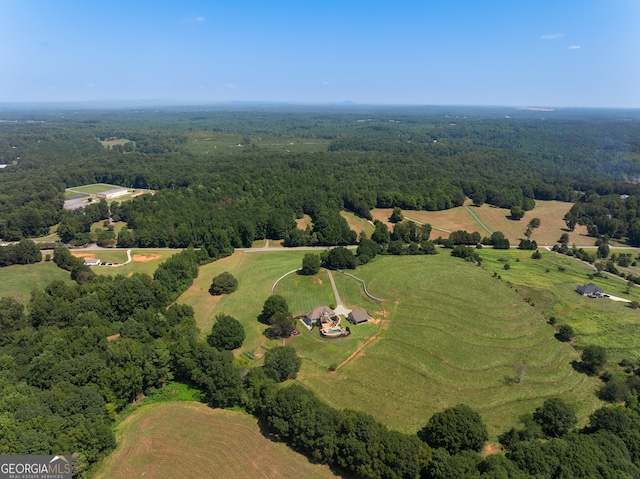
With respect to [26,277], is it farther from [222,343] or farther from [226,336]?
[226,336]

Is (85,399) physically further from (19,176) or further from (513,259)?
(19,176)

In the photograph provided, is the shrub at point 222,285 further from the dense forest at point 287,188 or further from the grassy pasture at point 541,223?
the grassy pasture at point 541,223

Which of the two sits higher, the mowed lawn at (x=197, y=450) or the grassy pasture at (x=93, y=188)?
the grassy pasture at (x=93, y=188)

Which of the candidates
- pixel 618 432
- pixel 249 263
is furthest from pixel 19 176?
pixel 618 432

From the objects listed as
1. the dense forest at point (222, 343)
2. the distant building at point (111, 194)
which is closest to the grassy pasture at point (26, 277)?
the dense forest at point (222, 343)

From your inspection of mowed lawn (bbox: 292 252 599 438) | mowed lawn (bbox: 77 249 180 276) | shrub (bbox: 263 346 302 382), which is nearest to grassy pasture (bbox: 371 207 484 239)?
mowed lawn (bbox: 292 252 599 438)

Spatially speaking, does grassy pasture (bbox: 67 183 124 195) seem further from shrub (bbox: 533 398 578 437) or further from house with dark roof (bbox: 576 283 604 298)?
house with dark roof (bbox: 576 283 604 298)
